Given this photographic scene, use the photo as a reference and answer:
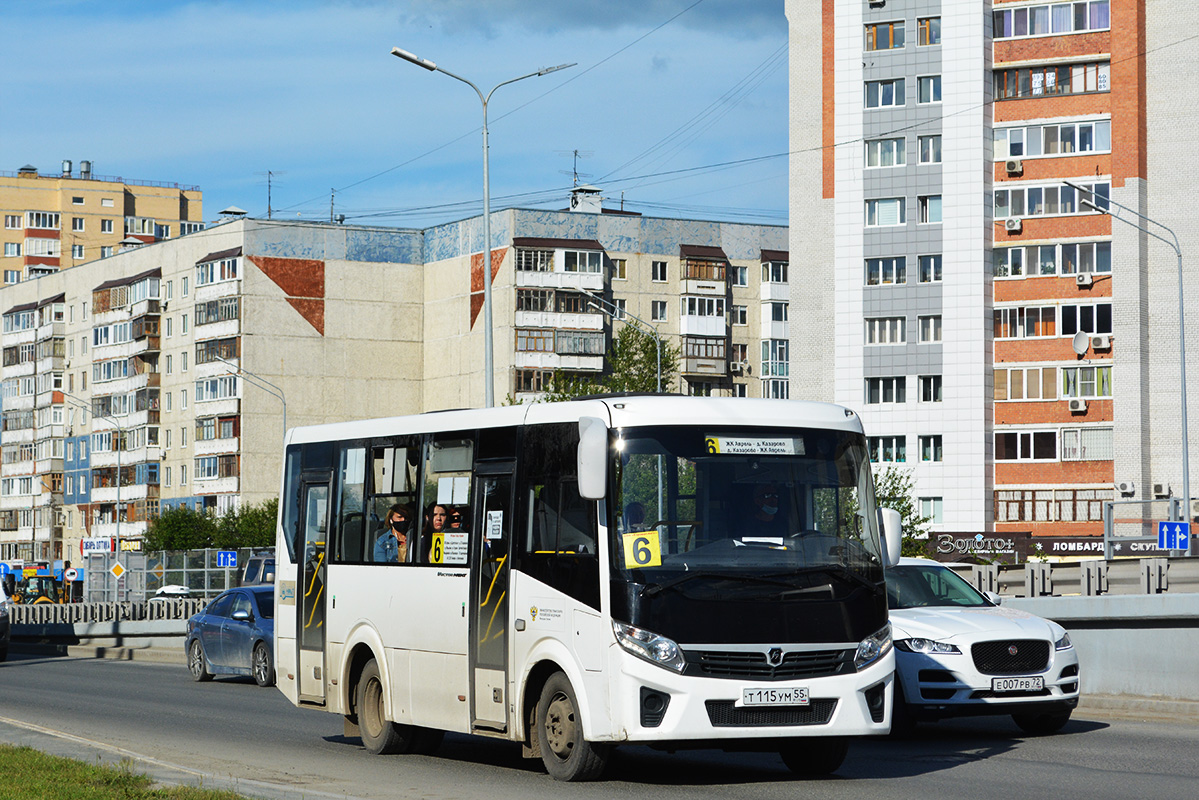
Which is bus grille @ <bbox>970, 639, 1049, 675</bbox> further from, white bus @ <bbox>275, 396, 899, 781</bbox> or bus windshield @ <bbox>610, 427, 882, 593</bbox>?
bus windshield @ <bbox>610, 427, 882, 593</bbox>

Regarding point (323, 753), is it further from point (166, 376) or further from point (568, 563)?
point (166, 376)

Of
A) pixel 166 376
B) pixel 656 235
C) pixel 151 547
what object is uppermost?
pixel 656 235

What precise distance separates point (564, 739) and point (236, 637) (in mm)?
14665

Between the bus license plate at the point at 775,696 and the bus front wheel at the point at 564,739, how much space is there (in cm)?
109

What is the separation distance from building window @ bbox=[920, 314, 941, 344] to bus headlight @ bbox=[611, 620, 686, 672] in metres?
62.3

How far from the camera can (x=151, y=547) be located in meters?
96.1

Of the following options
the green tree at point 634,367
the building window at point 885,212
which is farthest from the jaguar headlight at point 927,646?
the building window at point 885,212

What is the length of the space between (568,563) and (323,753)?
3.93 meters

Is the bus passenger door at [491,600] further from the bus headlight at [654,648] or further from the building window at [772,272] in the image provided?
the building window at [772,272]

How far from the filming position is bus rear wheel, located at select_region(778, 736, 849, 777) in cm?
1253

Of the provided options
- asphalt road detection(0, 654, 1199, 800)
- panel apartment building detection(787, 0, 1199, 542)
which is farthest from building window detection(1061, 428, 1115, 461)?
asphalt road detection(0, 654, 1199, 800)

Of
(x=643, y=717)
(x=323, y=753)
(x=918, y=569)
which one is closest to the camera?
(x=643, y=717)

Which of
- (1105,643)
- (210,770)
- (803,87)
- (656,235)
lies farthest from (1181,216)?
(210,770)

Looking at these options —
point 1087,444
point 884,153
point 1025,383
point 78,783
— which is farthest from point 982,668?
point 884,153
